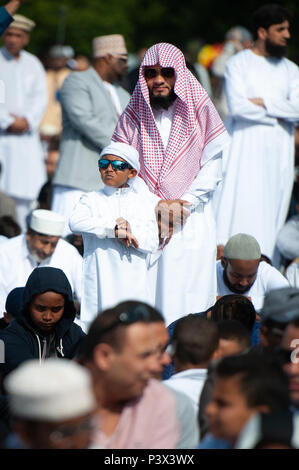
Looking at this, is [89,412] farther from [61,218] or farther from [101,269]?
[61,218]

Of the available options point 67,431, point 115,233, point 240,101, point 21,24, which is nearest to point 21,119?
point 21,24

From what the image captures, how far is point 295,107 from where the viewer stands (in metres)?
8.09

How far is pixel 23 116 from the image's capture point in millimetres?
10344

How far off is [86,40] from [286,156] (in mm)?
12045

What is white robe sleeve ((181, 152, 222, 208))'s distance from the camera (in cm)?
628

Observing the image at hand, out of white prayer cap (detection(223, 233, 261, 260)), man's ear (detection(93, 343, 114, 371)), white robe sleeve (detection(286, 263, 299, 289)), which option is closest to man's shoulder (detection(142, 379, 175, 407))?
man's ear (detection(93, 343, 114, 371))

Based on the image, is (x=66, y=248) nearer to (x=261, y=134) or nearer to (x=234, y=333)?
(x=261, y=134)

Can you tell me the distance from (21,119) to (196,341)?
5945mm

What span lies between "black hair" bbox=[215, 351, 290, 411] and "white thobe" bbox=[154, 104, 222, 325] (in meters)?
2.66

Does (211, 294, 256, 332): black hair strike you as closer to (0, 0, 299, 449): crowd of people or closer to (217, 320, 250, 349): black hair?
(0, 0, 299, 449): crowd of people

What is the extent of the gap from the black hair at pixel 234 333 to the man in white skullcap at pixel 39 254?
2393 millimetres
